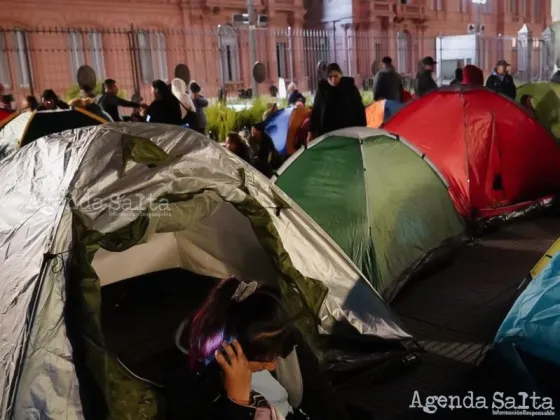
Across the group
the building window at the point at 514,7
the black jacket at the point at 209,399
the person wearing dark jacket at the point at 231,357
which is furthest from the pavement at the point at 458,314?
the building window at the point at 514,7

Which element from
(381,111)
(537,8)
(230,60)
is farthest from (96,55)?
(537,8)

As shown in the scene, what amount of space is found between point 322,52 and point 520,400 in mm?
17178

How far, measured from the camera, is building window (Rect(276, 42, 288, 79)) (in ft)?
64.7

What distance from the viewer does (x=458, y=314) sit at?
14.3 ft

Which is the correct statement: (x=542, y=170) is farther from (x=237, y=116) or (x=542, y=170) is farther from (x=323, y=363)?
(x=237, y=116)

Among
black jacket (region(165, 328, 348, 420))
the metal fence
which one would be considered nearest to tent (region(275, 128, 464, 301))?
black jacket (region(165, 328, 348, 420))

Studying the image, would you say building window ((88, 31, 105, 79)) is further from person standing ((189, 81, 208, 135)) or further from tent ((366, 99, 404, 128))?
tent ((366, 99, 404, 128))

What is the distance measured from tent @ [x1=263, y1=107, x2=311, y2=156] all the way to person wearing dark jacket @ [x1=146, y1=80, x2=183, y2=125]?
77.4 inches

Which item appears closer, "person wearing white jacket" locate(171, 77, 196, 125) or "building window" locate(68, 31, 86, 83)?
"person wearing white jacket" locate(171, 77, 196, 125)

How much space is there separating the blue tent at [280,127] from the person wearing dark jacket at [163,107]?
6.47 feet

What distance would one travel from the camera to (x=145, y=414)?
2732 millimetres

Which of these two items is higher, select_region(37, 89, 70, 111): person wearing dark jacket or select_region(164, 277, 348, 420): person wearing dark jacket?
select_region(37, 89, 70, 111): person wearing dark jacket

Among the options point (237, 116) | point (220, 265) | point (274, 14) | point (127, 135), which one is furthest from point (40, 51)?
point (127, 135)

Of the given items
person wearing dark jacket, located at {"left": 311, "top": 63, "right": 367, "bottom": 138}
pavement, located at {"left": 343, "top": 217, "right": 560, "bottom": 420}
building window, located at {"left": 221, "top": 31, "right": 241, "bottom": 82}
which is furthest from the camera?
building window, located at {"left": 221, "top": 31, "right": 241, "bottom": 82}
